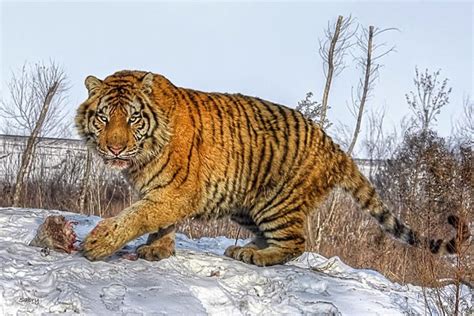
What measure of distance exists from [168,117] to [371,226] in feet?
26.8

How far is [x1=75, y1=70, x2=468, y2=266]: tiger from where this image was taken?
4.74 m

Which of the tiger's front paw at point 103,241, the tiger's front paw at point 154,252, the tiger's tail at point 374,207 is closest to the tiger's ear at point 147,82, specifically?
the tiger's front paw at point 103,241

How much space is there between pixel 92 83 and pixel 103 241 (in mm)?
1211

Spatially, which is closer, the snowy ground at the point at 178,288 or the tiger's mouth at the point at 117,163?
the snowy ground at the point at 178,288

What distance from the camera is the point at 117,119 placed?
15.6ft

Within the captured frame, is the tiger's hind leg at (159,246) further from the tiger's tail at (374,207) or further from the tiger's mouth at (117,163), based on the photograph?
the tiger's tail at (374,207)

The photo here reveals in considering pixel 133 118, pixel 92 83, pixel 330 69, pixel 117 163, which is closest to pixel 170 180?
pixel 117 163

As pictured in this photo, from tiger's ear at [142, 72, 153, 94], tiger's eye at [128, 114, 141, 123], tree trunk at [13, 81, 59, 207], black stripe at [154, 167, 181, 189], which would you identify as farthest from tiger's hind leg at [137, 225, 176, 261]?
tree trunk at [13, 81, 59, 207]

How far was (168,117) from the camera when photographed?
4992mm

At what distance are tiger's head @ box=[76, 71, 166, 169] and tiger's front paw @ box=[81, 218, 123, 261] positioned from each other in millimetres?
480

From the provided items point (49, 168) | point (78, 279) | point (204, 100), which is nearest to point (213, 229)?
point (204, 100)

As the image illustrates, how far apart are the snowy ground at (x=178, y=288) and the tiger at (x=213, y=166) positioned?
209 millimetres

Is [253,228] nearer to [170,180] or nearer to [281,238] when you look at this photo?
[281,238]

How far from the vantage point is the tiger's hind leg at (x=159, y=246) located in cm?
502
